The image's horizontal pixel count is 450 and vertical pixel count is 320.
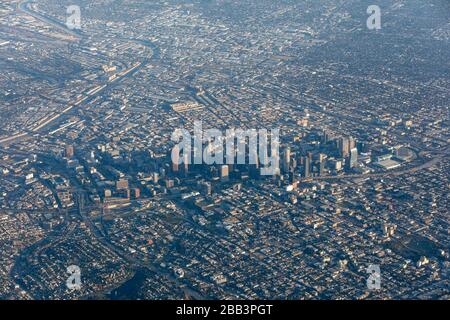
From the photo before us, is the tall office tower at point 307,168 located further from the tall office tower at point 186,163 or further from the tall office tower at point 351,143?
the tall office tower at point 186,163

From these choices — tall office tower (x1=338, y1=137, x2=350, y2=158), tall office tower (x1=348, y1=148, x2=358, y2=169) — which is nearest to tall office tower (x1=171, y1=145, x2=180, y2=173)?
tall office tower (x1=338, y1=137, x2=350, y2=158)

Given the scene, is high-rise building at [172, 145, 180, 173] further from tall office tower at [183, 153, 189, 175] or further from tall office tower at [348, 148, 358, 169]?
tall office tower at [348, 148, 358, 169]

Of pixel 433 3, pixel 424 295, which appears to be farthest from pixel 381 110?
pixel 433 3

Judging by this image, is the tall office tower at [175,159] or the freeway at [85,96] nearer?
the tall office tower at [175,159]

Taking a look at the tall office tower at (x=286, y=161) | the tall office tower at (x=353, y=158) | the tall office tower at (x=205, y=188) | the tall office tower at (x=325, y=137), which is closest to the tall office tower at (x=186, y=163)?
the tall office tower at (x=205, y=188)

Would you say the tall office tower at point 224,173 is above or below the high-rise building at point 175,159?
below

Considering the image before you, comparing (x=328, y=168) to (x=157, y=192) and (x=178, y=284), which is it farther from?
(x=178, y=284)

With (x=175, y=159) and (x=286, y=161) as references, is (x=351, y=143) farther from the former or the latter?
(x=175, y=159)
